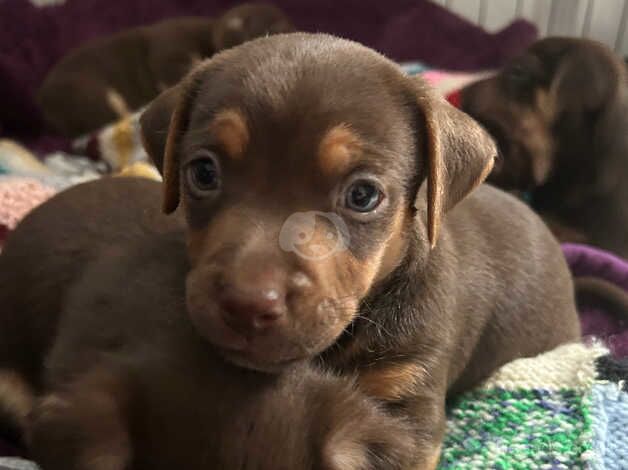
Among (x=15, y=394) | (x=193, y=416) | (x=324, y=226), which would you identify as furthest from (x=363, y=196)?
(x=15, y=394)

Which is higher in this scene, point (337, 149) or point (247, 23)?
point (337, 149)

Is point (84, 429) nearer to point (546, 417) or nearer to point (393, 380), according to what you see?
point (393, 380)

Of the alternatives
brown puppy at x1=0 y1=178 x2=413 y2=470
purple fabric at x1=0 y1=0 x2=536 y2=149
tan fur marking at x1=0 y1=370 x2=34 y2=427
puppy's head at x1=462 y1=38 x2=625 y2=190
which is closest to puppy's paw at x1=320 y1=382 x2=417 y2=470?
brown puppy at x1=0 y1=178 x2=413 y2=470

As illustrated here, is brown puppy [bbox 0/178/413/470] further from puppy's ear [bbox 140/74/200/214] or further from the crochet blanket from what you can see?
the crochet blanket

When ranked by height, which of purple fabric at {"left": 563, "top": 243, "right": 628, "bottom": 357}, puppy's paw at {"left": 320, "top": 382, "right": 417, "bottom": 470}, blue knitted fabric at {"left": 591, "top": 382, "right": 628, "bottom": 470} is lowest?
purple fabric at {"left": 563, "top": 243, "right": 628, "bottom": 357}

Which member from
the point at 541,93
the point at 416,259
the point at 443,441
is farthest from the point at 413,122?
the point at 541,93

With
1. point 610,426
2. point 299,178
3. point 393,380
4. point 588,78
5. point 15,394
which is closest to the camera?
point 299,178

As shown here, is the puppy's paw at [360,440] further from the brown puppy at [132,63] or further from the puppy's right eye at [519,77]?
the brown puppy at [132,63]
